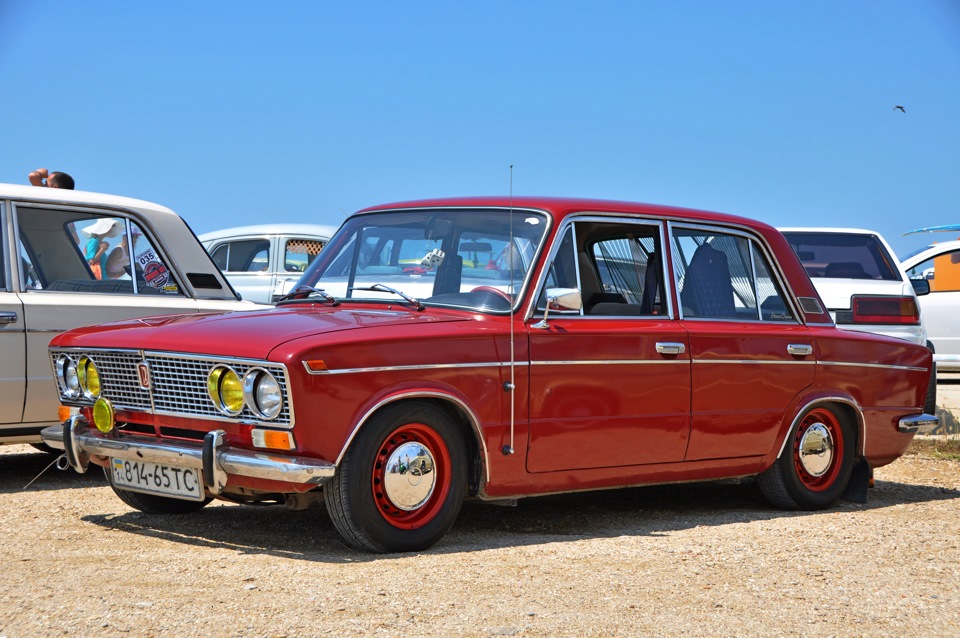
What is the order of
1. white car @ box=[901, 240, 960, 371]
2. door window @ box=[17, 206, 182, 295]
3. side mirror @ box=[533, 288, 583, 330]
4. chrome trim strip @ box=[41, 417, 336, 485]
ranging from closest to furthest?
chrome trim strip @ box=[41, 417, 336, 485], side mirror @ box=[533, 288, 583, 330], door window @ box=[17, 206, 182, 295], white car @ box=[901, 240, 960, 371]

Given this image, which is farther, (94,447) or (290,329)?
→ (94,447)

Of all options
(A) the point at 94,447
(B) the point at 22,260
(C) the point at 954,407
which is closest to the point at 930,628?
(A) the point at 94,447

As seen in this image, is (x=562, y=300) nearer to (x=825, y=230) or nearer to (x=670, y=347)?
(x=670, y=347)

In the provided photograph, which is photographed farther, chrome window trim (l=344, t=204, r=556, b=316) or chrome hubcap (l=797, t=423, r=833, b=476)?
chrome hubcap (l=797, t=423, r=833, b=476)

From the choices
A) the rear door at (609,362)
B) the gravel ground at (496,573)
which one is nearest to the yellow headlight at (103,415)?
the gravel ground at (496,573)

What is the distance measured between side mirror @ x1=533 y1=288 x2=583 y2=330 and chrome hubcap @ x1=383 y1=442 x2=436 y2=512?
0.91m

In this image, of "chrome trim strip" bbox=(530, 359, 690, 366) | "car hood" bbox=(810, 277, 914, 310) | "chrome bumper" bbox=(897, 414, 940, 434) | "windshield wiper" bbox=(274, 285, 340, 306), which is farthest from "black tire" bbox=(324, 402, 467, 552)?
"car hood" bbox=(810, 277, 914, 310)

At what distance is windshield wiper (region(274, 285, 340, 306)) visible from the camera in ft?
21.2

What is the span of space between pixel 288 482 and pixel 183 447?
0.54m

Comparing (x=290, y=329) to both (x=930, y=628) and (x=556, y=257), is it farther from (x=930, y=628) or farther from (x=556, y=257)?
(x=930, y=628)

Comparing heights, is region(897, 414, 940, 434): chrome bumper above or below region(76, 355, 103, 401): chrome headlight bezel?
below

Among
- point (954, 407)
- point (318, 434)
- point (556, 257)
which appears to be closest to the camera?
point (318, 434)

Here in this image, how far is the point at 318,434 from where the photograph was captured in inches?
205

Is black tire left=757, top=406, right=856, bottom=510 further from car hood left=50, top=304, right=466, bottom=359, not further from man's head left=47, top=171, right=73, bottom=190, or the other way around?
man's head left=47, top=171, right=73, bottom=190
